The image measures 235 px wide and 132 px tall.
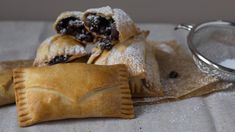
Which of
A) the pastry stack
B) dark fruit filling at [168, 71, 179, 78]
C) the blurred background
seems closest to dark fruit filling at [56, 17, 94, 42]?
the pastry stack

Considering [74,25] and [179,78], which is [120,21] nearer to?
[74,25]

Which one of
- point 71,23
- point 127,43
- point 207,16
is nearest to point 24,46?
point 71,23

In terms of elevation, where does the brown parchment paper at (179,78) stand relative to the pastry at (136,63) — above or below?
below

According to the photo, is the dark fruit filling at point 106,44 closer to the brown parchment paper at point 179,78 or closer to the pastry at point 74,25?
the pastry at point 74,25

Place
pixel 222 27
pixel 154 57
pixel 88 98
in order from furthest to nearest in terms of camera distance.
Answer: pixel 222 27
pixel 154 57
pixel 88 98

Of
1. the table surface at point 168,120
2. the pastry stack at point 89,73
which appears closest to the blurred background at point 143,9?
the pastry stack at point 89,73

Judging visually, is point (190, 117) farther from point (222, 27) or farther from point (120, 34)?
point (222, 27)
